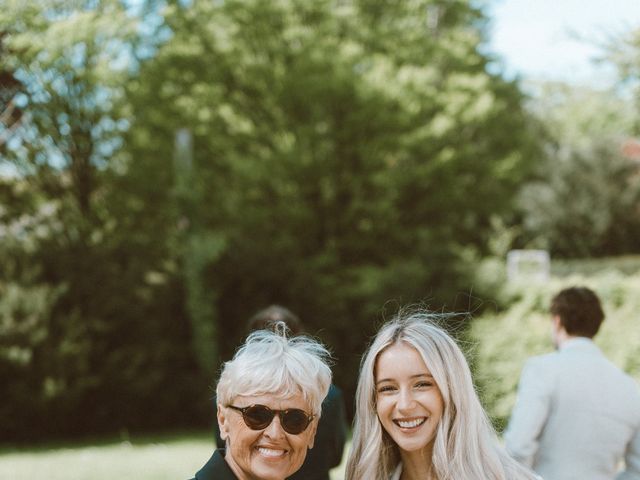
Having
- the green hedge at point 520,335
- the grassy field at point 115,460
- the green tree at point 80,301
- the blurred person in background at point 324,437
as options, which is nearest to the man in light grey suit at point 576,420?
the blurred person in background at point 324,437

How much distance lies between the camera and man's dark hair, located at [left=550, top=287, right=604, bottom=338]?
427cm

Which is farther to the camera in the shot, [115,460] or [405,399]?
[115,460]

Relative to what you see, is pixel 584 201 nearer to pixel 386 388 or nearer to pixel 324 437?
pixel 324 437

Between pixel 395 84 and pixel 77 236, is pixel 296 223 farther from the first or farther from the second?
pixel 77 236

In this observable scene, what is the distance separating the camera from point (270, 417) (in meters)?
2.59

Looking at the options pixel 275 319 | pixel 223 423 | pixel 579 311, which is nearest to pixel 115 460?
pixel 275 319

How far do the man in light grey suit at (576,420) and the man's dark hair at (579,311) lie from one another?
0.16 m

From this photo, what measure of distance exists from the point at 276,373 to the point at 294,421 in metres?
0.18

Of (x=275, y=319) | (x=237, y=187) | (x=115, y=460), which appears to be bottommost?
(x=115, y=460)

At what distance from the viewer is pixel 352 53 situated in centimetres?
1981

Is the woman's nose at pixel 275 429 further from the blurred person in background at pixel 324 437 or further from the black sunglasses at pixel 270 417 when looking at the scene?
the blurred person in background at pixel 324 437

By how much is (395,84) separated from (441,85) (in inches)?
118

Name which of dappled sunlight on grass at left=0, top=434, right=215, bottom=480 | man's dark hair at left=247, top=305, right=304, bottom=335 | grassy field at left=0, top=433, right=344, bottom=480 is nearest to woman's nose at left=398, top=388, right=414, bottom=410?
man's dark hair at left=247, top=305, right=304, bottom=335

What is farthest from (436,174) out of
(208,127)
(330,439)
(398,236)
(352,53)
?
(330,439)
